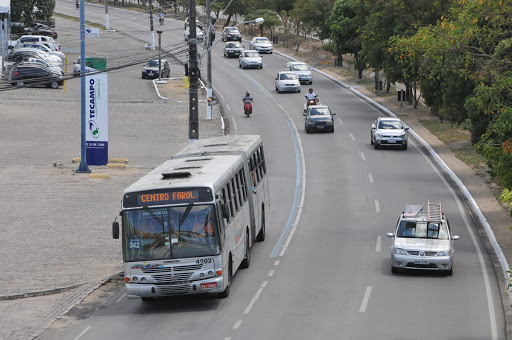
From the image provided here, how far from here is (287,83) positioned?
66.8 metres

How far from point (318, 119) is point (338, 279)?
28173 mm

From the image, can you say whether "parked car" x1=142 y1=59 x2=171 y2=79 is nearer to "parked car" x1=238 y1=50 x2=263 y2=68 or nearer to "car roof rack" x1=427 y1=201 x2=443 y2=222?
"parked car" x1=238 y1=50 x2=263 y2=68

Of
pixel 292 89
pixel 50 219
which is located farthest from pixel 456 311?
pixel 292 89

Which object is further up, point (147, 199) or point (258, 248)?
point (147, 199)

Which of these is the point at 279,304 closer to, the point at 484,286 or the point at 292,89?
the point at 484,286

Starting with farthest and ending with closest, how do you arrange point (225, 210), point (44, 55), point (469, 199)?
point (44, 55) < point (469, 199) < point (225, 210)

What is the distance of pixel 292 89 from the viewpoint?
6725 centimetres

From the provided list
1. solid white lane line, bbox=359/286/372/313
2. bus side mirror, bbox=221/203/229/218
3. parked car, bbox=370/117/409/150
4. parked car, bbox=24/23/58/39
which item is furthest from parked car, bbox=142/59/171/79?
bus side mirror, bbox=221/203/229/218

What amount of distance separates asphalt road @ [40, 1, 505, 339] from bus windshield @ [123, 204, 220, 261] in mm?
1427

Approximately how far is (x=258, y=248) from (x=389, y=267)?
4365mm

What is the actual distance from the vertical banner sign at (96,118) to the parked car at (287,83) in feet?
92.3

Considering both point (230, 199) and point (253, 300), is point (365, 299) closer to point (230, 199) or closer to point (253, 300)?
point (253, 300)

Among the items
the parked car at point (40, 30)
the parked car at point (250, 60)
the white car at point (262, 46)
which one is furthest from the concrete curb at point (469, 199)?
the parked car at point (40, 30)

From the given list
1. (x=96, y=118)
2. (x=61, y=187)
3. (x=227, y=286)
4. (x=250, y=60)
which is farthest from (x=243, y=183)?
(x=250, y=60)
